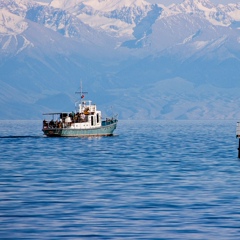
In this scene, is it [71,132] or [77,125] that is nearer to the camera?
[71,132]

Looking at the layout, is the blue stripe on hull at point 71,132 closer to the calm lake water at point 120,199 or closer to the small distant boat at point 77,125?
the small distant boat at point 77,125

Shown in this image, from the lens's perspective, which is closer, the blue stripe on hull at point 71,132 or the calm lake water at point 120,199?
the calm lake water at point 120,199

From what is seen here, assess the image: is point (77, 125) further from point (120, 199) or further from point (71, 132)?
point (120, 199)

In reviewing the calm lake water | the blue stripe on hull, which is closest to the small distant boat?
the blue stripe on hull

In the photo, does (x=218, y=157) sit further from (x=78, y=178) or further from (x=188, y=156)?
(x=78, y=178)

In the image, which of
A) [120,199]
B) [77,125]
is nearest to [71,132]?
[77,125]

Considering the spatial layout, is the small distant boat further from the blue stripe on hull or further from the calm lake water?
the calm lake water

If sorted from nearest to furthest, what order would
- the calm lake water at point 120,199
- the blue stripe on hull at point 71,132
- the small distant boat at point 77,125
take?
the calm lake water at point 120,199 < the blue stripe on hull at point 71,132 < the small distant boat at point 77,125

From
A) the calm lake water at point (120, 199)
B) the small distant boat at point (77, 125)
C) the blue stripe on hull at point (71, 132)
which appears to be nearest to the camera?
the calm lake water at point (120, 199)

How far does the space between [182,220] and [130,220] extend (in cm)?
261

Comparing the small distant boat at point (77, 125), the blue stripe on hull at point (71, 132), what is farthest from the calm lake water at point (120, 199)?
the small distant boat at point (77, 125)

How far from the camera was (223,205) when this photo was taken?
5469 cm

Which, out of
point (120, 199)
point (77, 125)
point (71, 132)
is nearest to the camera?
point (120, 199)

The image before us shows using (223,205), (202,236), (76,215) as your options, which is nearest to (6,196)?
(76,215)
